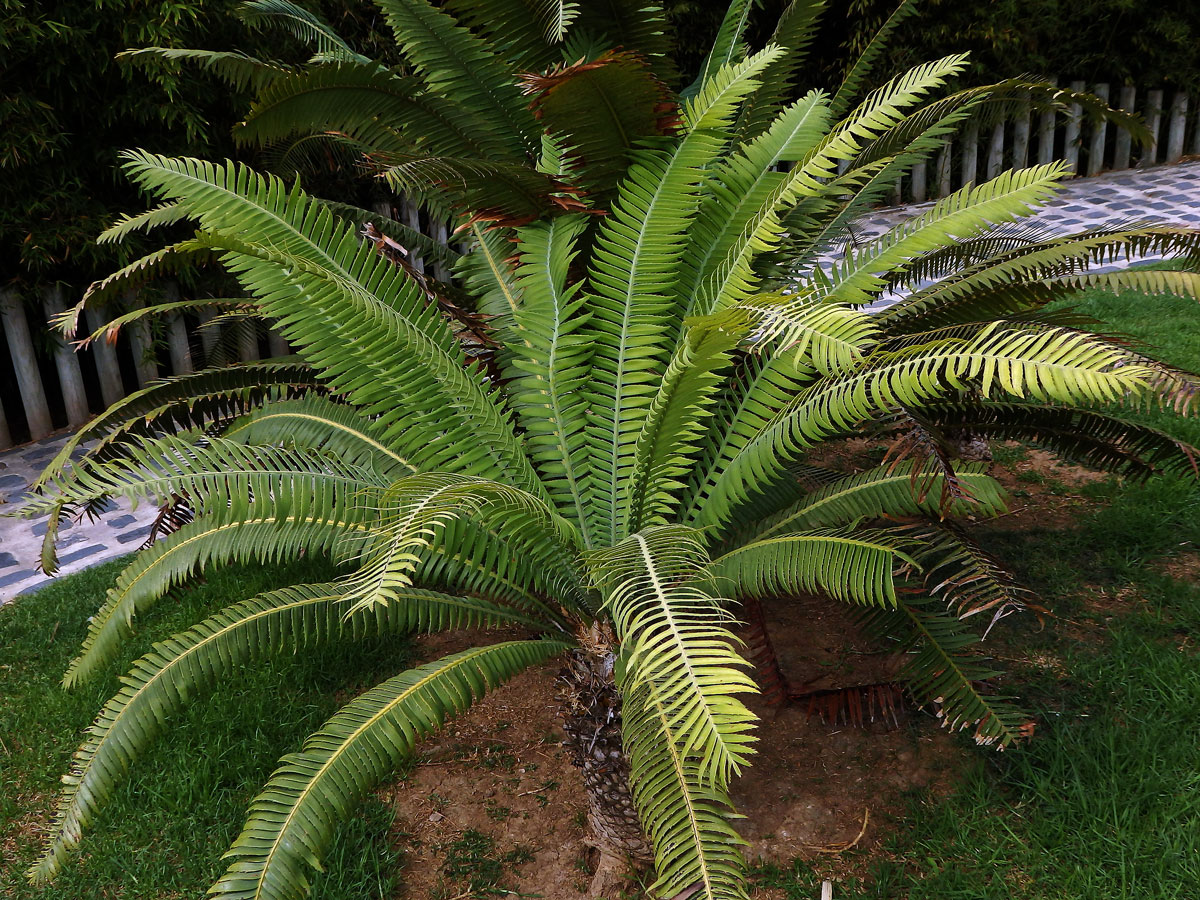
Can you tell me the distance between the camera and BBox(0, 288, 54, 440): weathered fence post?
17.2 ft

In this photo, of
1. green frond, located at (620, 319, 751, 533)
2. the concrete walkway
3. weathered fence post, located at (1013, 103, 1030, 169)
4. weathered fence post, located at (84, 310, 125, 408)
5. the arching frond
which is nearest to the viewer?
green frond, located at (620, 319, 751, 533)

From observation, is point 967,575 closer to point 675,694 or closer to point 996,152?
point 675,694

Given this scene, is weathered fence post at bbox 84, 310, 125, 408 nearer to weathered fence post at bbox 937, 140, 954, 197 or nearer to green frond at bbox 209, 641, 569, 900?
green frond at bbox 209, 641, 569, 900

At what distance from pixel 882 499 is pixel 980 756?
0.79 metres

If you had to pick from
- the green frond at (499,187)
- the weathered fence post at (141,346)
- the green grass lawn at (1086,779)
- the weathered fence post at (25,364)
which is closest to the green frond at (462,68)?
the green frond at (499,187)

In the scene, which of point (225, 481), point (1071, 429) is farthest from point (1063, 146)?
point (225, 481)

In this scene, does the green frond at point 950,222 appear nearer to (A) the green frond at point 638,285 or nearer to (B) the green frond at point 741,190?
(B) the green frond at point 741,190

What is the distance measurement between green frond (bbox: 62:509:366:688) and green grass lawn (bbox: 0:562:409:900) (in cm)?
50

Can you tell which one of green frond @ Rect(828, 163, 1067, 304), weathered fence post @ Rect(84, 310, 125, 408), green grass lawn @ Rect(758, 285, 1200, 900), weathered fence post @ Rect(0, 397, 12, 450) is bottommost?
weathered fence post @ Rect(0, 397, 12, 450)

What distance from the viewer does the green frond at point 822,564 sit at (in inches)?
80.3

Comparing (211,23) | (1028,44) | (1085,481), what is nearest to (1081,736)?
(1085,481)

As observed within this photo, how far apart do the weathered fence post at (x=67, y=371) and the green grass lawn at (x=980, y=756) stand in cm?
219

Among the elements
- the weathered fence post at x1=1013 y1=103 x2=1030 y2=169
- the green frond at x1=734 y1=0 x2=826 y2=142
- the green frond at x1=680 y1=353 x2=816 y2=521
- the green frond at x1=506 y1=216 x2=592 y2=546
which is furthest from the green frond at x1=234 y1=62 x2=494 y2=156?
the weathered fence post at x1=1013 y1=103 x2=1030 y2=169

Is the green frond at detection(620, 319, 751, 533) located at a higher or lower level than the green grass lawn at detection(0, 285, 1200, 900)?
higher
